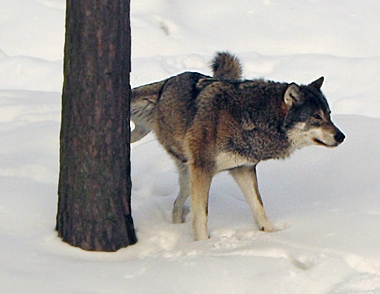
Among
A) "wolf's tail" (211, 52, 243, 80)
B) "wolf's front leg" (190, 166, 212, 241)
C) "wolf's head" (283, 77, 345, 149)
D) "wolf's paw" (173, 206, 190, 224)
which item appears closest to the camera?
"wolf's head" (283, 77, 345, 149)

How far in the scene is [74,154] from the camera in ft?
18.8

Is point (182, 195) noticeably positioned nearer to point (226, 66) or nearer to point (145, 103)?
point (145, 103)

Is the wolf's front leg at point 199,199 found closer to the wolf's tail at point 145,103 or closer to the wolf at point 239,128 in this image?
the wolf at point 239,128

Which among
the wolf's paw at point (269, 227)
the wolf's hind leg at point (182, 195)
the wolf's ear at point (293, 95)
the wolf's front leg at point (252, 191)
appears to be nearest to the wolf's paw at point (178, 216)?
the wolf's hind leg at point (182, 195)

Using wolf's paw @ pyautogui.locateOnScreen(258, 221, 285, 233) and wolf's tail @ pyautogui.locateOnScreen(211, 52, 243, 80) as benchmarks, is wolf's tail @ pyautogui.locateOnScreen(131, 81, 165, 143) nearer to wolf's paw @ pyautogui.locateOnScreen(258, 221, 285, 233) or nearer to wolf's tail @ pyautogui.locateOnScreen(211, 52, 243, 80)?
wolf's tail @ pyautogui.locateOnScreen(211, 52, 243, 80)

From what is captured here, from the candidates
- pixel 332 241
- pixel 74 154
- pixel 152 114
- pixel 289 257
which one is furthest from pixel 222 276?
pixel 152 114

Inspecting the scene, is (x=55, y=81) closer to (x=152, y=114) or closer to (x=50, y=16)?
(x=50, y=16)

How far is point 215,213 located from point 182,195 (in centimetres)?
33

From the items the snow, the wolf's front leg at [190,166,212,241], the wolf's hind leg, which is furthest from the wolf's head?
the wolf's hind leg

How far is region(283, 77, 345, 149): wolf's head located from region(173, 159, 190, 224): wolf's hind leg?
39.5 inches

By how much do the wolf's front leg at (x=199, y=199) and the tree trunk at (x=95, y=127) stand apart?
0.58 meters

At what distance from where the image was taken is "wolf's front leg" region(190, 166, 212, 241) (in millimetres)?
6176

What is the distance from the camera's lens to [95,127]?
223 inches

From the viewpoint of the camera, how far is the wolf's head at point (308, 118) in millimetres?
6000
